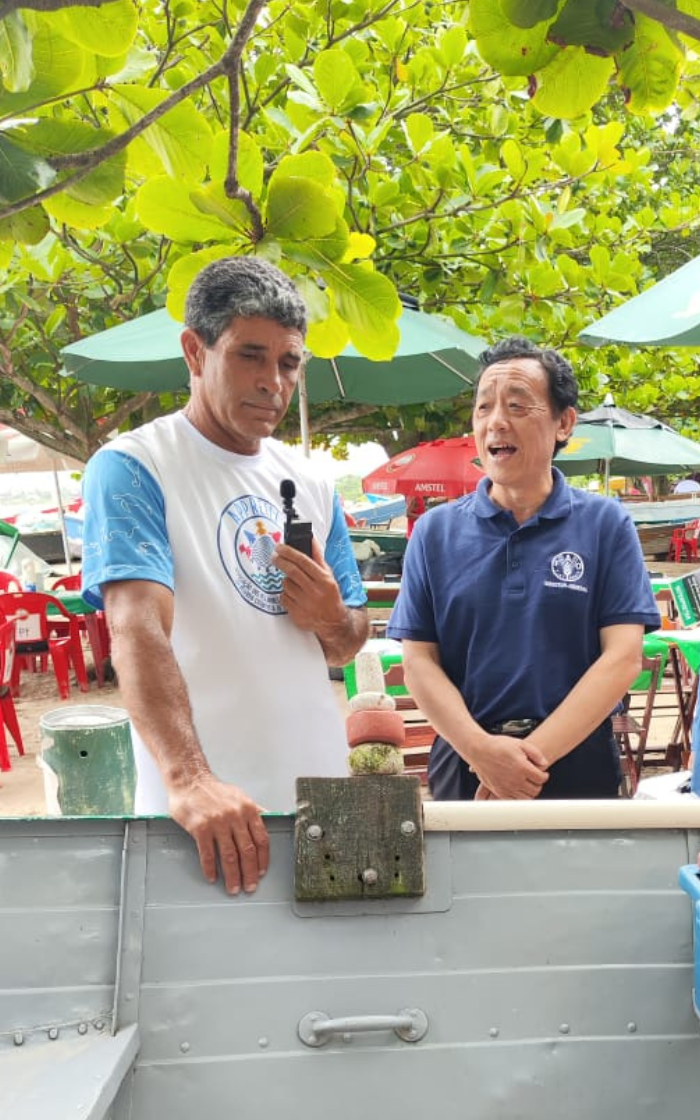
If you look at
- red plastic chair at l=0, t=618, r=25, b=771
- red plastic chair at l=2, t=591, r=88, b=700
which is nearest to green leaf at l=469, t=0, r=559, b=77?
red plastic chair at l=0, t=618, r=25, b=771

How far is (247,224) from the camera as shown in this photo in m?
1.62

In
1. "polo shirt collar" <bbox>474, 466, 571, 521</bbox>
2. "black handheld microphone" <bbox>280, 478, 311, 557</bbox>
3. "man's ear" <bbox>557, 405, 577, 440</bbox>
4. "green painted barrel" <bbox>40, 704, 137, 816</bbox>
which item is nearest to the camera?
"black handheld microphone" <bbox>280, 478, 311, 557</bbox>

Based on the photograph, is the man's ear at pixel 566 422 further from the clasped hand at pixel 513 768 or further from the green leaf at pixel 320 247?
the green leaf at pixel 320 247

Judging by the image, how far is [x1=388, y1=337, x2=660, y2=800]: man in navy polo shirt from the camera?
219 cm

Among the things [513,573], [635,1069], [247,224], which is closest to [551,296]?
[513,573]

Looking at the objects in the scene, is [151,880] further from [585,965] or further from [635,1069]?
[635,1069]

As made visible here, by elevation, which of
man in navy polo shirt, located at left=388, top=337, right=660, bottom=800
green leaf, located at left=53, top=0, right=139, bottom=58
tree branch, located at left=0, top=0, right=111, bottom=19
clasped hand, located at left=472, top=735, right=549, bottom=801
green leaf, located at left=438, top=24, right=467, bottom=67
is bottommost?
clasped hand, located at left=472, top=735, right=549, bottom=801

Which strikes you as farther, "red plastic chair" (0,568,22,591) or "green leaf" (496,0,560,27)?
"red plastic chair" (0,568,22,591)

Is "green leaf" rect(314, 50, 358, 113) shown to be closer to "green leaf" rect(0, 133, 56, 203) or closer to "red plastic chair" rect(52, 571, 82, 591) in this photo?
"green leaf" rect(0, 133, 56, 203)

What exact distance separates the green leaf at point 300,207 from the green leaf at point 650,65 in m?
0.46

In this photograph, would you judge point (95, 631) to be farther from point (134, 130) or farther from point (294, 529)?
point (134, 130)

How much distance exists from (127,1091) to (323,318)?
1350 millimetres

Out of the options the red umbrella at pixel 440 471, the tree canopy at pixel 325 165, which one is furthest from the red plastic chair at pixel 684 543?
the red umbrella at pixel 440 471

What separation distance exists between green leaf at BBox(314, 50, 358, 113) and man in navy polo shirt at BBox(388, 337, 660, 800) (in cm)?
85
